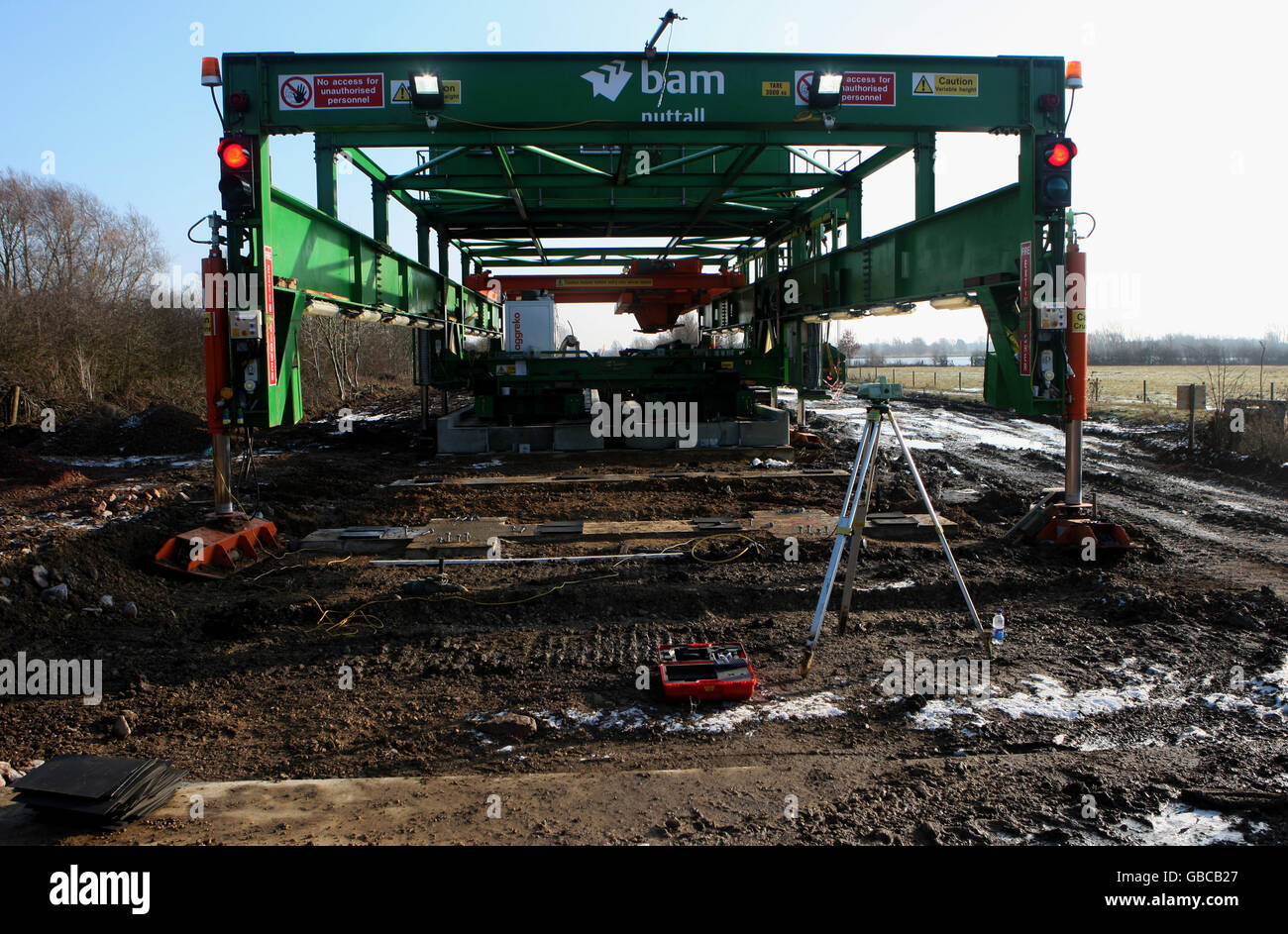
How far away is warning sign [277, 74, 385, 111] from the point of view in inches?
328

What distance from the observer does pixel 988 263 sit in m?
8.81

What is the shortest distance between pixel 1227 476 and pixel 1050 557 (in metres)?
8.15

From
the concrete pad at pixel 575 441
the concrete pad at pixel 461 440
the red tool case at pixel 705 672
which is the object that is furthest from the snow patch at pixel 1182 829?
the concrete pad at pixel 461 440

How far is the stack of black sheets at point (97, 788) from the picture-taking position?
3475 mm

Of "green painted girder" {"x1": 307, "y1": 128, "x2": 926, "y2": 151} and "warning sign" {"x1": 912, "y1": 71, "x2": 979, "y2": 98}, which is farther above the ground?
"warning sign" {"x1": 912, "y1": 71, "x2": 979, "y2": 98}

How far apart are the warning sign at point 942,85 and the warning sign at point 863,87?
28 cm

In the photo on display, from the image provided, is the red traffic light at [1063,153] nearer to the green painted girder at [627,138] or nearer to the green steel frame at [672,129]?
the green steel frame at [672,129]

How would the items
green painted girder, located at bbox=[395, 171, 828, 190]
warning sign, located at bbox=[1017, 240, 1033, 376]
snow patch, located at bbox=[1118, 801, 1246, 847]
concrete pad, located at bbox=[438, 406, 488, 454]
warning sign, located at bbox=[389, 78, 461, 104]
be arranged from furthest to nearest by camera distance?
concrete pad, located at bbox=[438, 406, 488, 454], green painted girder, located at bbox=[395, 171, 828, 190], warning sign, located at bbox=[389, 78, 461, 104], warning sign, located at bbox=[1017, 240, 1033, 376], snow patch, located at bbox=[1118, 801, 1246, 847]

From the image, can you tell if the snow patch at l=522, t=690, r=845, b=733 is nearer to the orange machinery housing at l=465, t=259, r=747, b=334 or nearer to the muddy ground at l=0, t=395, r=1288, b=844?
the muddy ground at l=0, t=395, r=1288, b=844

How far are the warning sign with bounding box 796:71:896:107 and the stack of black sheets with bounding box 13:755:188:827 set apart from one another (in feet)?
26.8

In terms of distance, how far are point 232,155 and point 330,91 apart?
4.26 feet

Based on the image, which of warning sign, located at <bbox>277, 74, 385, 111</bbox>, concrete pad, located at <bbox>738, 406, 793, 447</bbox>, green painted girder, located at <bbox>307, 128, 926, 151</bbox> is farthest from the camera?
concrete pad, located at <bbox>738, 406, 793, 447</bbox>

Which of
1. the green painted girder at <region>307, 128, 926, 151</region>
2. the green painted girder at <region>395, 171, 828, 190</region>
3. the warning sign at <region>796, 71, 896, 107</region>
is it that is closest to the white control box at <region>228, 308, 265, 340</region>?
the green painted girder at <region>307, 128, 926, 151</region>
